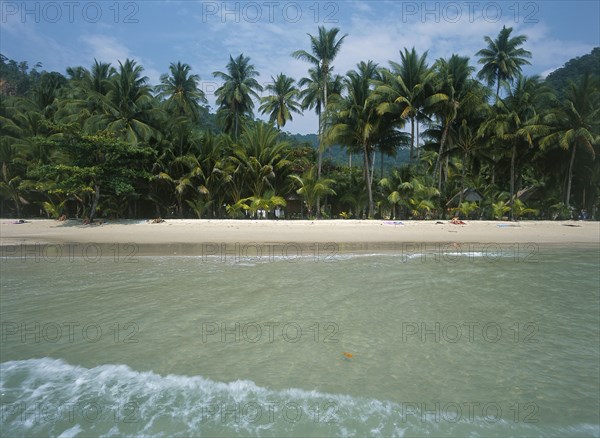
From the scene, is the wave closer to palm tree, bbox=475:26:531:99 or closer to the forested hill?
palm tree, bbox=475:26:531:99

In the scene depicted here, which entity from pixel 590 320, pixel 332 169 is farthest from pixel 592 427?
pixel 332 169

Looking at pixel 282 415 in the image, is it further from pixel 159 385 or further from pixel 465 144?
pixel 465 144

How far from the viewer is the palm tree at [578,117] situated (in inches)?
911

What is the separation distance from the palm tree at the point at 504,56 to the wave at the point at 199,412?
36.0 meters

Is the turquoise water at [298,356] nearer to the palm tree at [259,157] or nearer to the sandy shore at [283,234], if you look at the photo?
the sandy shore at [283,234]

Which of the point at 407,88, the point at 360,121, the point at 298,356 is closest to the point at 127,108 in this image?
the point at 360,121

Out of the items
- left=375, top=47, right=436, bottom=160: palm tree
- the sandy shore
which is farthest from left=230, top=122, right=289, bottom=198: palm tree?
left=375, top=47, right=436, bottom=160: palm tree

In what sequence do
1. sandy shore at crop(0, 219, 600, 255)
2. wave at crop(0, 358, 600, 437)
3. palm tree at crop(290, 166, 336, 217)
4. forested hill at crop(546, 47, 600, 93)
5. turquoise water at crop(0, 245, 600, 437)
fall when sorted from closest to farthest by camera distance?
wave at crop(0, 358, 600, 437) → turquoise water at crop(0, 245, 600, 437) → sandy shore at crop(0, 219, 600, 255) → palm tree at crop(290, 166, 336, 217) → forested hill at crop(546, 47, 600, 93)

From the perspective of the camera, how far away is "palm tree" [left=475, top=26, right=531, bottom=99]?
32.3 meters

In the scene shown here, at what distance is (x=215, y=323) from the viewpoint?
16.9 ft

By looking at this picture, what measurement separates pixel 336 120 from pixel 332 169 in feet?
25.8

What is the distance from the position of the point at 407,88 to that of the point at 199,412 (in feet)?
76.5

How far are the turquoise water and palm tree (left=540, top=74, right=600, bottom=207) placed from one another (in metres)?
19.8

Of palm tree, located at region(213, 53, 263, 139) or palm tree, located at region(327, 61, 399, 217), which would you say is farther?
palm tree, located at region(213, 53, 263, 139)
